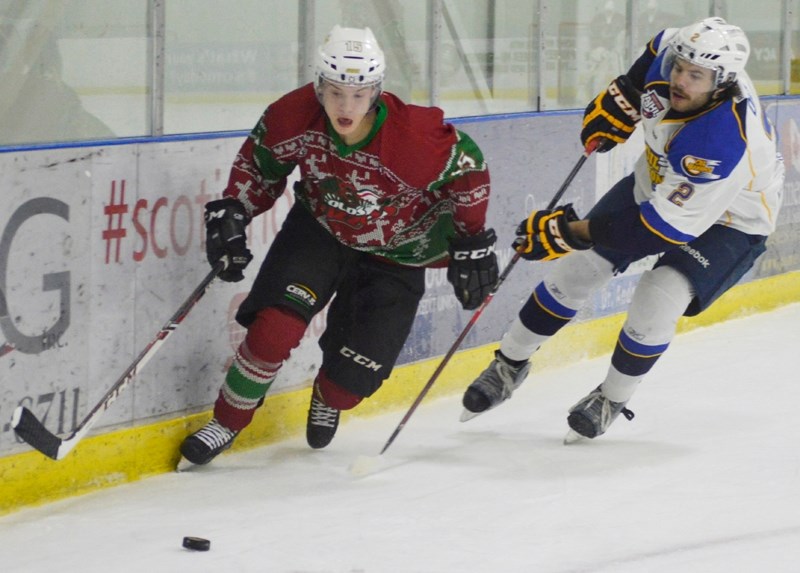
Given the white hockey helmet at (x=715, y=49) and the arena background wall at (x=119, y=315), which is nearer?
the arena background wall at (x=119, y=315)

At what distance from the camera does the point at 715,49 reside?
3674 millimetres

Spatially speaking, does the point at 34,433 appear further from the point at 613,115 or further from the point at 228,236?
the point at 613,115

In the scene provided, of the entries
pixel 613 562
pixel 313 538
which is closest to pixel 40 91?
pixel 313 538

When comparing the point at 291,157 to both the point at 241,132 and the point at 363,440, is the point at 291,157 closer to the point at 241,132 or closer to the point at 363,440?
the point at 241,132

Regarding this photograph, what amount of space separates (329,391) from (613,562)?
102 centimetres

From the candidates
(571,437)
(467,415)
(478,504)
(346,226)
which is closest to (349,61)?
(346,226)

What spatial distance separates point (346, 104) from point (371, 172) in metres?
0.25

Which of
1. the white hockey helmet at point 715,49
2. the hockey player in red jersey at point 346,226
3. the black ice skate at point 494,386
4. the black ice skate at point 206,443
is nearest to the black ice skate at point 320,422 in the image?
the hockey player in red jersey at point 346,226

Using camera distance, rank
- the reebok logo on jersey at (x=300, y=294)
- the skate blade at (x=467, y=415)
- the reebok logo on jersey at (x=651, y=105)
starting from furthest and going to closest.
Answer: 1. the skate blade at (x=467, y=415)
2. the reebok logo on jersey at (x=651, y=105)
3. the reebok logo on jersey at (x=300, y=294)

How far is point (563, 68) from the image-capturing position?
5602 millimetres

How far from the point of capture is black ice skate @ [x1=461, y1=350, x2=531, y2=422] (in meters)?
4.17

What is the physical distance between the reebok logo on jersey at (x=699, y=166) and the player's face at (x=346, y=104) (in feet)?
2.78

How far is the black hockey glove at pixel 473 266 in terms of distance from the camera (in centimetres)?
371

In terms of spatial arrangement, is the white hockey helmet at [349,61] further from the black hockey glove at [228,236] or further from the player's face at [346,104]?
the black hockey glove at [228,236]
